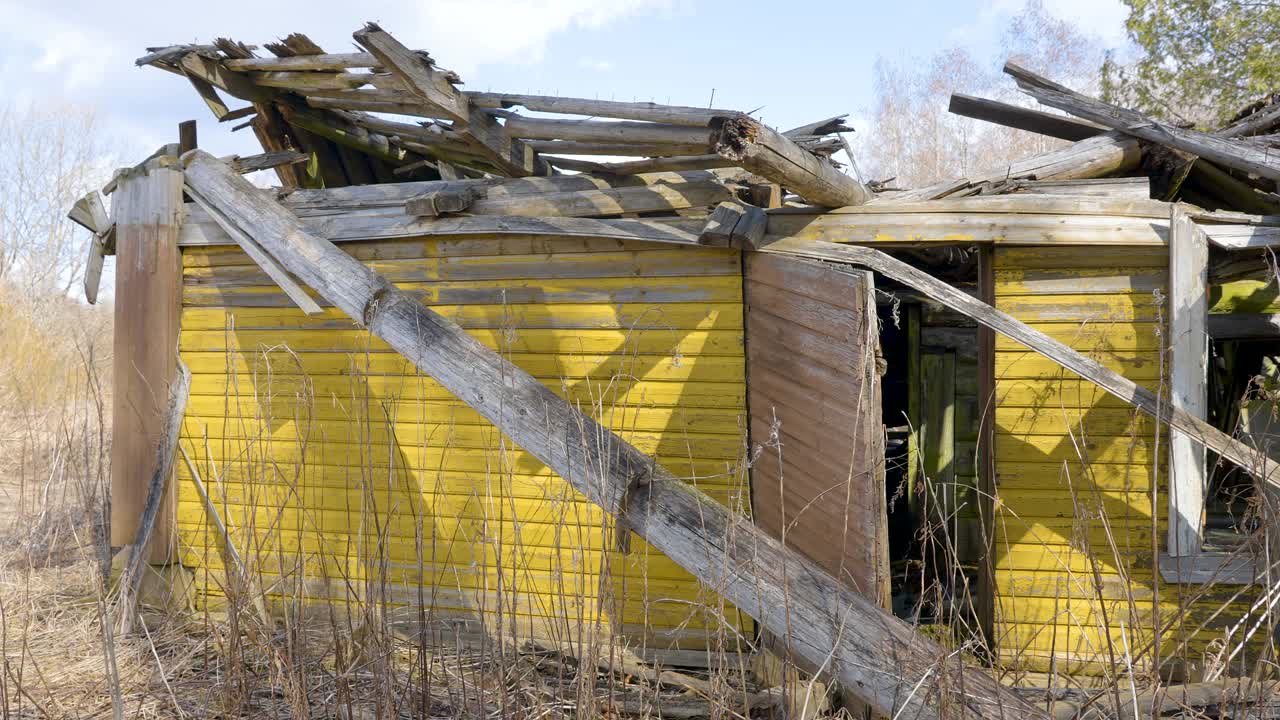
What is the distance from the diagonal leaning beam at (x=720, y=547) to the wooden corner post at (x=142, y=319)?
8.99 feet

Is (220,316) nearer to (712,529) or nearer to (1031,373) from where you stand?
(712,529)

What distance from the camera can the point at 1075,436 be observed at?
511cm

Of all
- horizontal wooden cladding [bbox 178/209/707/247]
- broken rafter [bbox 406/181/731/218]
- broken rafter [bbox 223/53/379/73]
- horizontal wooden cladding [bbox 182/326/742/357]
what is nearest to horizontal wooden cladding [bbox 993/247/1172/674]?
horizontal wooden cladding [bbox 182/326/742/357]

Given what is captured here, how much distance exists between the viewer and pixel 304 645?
10.1 feet

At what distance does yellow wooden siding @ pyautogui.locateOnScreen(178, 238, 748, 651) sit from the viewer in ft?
17.8

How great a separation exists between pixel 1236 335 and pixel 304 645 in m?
6.35

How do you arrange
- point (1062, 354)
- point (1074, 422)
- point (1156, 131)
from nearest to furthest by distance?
point (1062, 354) < point (1074, 422) < point (1156, 131)

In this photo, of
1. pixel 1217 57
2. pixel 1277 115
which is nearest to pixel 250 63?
pixel 1277 115

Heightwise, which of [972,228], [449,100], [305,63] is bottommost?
[972,228]

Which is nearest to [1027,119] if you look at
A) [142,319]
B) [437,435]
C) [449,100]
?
[449,100]

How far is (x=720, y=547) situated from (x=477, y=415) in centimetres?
302

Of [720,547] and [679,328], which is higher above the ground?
[679,328]

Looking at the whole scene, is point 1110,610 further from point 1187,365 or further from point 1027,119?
point 1027,119

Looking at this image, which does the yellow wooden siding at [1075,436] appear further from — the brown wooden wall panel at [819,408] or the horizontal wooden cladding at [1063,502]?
the brown wooden wall panel at [819,408]
